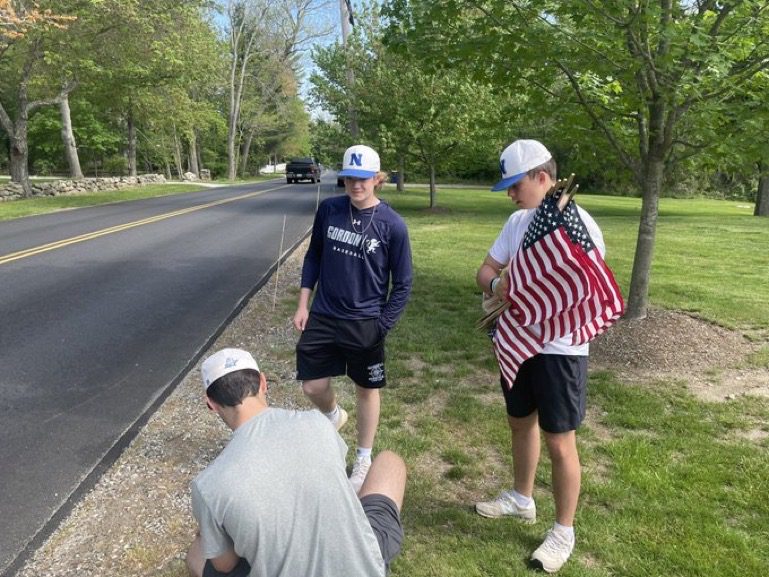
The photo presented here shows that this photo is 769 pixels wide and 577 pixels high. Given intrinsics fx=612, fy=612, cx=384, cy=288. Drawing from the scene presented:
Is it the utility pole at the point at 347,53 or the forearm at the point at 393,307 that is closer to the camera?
the forearm at the point at 393,307

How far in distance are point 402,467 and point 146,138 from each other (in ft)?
172

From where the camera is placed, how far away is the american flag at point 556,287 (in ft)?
8.36

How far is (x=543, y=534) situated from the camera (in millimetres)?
3064

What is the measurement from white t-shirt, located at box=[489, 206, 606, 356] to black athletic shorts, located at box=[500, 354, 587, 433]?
3 cm

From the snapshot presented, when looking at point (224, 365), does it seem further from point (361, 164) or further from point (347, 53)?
point (347, 53)

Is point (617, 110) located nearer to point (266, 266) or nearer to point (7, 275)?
point (266, 266)

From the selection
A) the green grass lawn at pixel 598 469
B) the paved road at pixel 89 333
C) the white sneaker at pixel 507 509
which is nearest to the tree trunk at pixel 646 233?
the green grass lawn at pixel 598 469

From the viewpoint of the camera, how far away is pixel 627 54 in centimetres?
492

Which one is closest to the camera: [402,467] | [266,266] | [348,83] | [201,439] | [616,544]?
[402,467]

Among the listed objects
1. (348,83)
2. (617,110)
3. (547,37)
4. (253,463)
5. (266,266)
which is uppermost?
(348,83)

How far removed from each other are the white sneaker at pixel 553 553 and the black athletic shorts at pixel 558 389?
548 millimetres

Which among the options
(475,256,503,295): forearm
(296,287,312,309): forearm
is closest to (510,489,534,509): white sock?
(475,256,503,295): forearm

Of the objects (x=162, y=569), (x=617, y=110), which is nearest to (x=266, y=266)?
(x=617, y=110)

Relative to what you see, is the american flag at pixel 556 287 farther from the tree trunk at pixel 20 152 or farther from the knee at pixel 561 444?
the tree trunk at pixel 20 152
